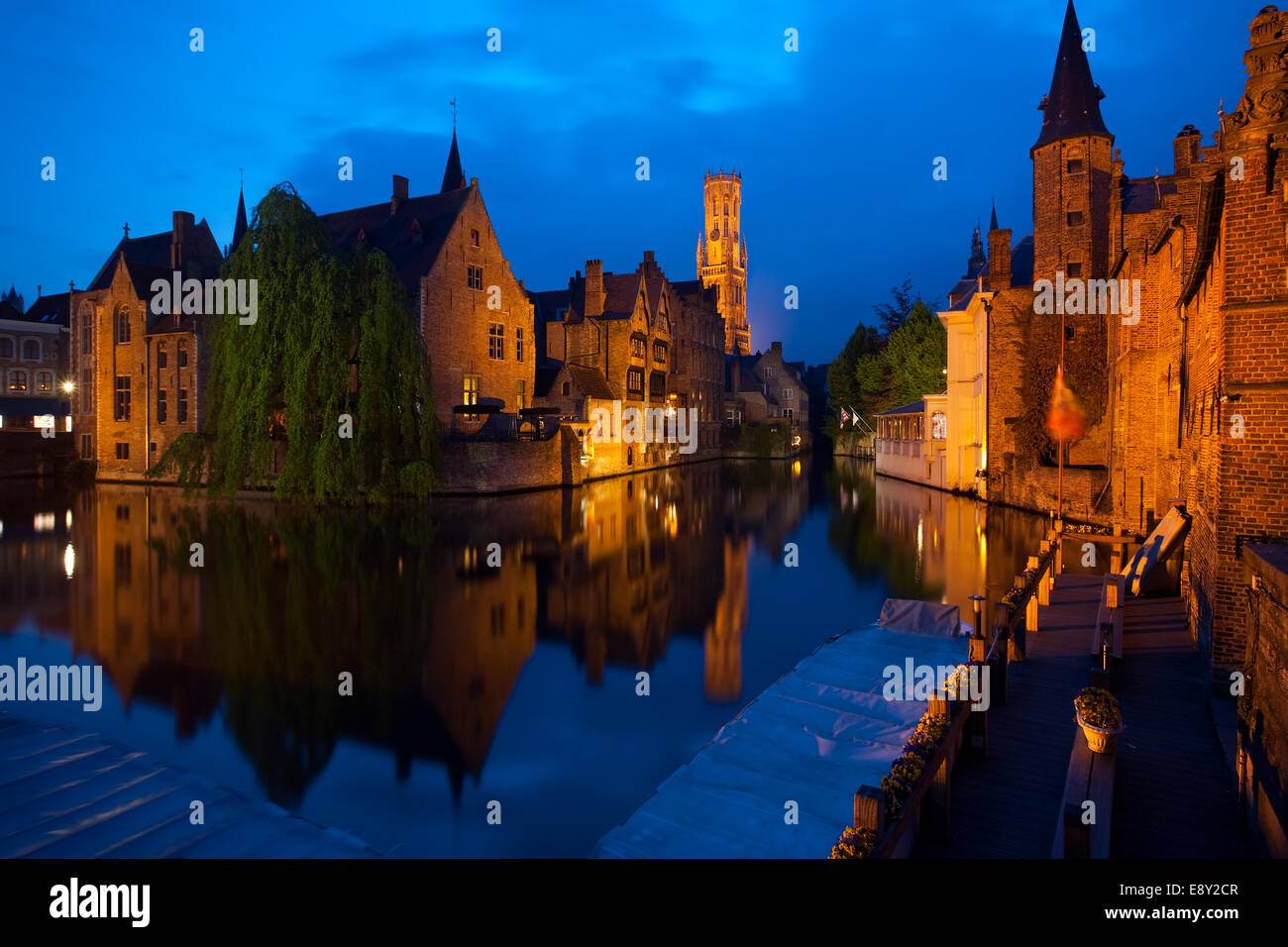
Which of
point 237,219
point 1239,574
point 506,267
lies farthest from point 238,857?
point 237,219

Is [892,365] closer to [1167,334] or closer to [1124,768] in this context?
[1167,334]

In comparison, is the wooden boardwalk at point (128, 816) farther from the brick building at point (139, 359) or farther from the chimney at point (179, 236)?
the chimney at point (179, 236)

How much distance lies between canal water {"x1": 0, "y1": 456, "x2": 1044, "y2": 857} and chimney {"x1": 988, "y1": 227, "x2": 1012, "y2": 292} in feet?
33.2

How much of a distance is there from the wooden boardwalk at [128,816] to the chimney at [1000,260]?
3149cm

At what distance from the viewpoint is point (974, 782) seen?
21.6 ft

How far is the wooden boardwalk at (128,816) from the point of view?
18.5 feet

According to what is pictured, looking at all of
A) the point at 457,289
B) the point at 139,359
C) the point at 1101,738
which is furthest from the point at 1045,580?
the point at 139,359

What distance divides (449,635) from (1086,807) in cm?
966

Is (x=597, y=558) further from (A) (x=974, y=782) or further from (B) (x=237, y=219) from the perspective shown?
(B) (x=237, y=219)

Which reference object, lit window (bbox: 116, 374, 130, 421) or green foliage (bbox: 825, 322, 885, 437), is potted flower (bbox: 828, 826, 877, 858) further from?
green foliage (bbox: 825, 322, 885, 437)

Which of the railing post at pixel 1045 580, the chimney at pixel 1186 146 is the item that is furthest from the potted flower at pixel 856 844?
the chimney at pixel 1186 146

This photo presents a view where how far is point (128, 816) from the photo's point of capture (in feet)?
20.0

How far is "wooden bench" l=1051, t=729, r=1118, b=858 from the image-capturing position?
466 cm
